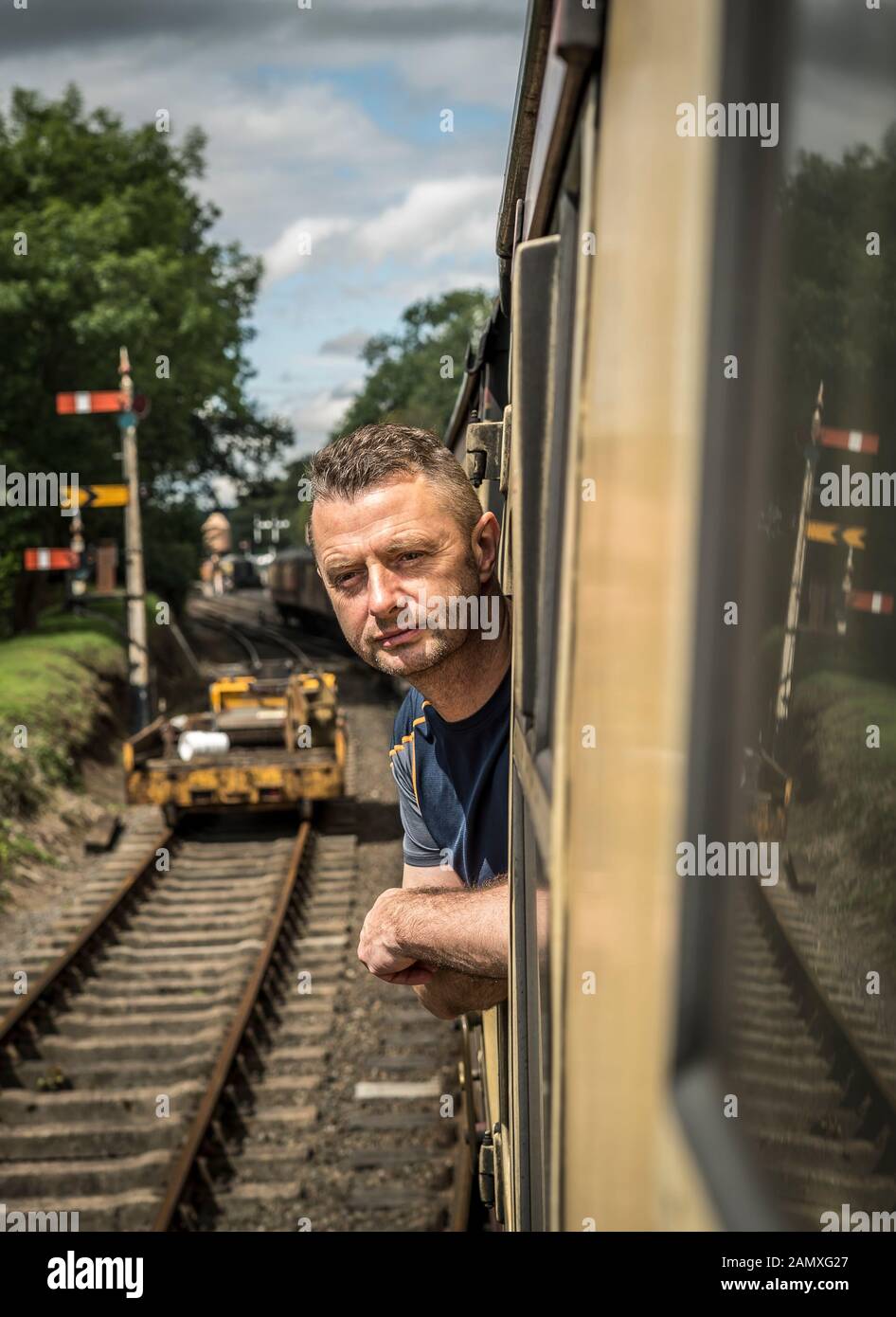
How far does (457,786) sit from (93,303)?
69.8 ft

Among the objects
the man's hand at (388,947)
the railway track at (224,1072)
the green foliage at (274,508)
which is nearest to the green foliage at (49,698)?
the railway track at (224,1072)

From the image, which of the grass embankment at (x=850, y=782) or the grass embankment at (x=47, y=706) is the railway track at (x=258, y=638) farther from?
the grass embankment at (x=850, y=782)

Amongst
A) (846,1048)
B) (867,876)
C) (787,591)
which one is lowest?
(846,1048)

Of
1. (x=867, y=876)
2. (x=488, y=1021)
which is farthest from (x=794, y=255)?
(x=488, y=1021)

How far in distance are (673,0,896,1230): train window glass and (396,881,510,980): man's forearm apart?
1424mm

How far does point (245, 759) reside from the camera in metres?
13.0

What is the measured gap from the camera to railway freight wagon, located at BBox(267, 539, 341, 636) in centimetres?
3328

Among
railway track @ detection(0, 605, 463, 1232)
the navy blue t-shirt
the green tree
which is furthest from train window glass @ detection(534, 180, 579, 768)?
the green tree

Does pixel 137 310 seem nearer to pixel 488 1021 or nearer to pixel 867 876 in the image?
pixel 488 1021

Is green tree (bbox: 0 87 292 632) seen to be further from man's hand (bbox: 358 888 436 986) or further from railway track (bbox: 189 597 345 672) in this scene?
man's hand (bbox: 358 888 436 986)

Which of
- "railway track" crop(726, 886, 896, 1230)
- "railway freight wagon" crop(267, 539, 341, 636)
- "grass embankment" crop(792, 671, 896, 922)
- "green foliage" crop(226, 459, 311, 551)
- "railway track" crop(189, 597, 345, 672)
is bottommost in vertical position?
"railway track" crop(189, 597, 345, 672)

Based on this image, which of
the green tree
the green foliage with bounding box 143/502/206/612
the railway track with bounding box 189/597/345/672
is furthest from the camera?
the railway track with bounding box 189/597/345/672

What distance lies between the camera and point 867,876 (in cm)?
81
